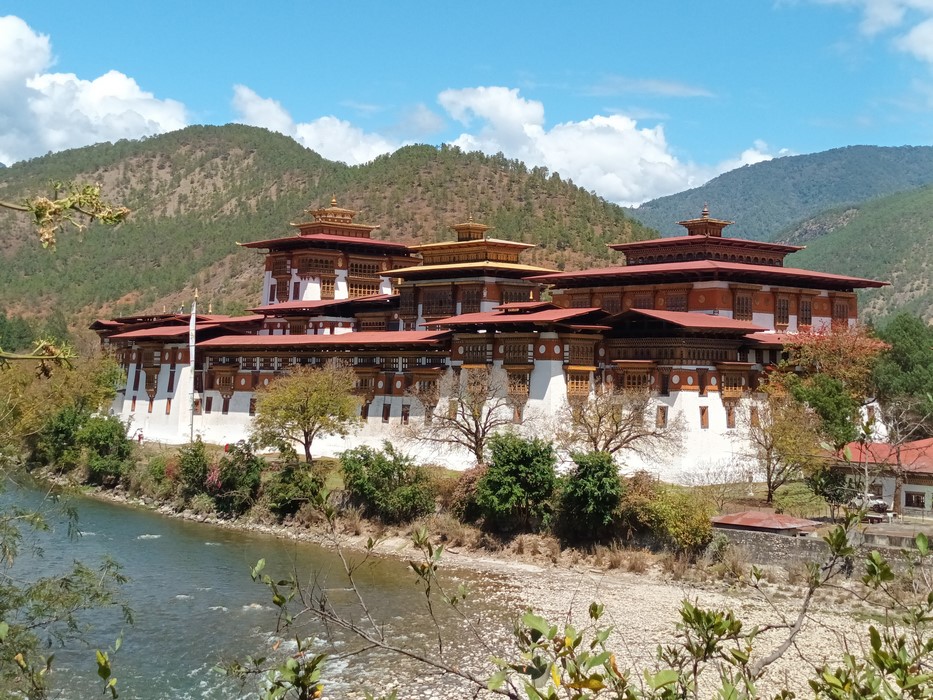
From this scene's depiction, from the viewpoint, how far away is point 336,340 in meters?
53.0

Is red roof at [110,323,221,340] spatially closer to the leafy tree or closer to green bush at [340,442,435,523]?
green bush at [340,442,435,523]

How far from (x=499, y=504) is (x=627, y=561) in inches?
213

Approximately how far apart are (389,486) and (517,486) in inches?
252

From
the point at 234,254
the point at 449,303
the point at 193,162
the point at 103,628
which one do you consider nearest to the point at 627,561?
the point at 103,628

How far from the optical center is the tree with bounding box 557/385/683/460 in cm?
4288

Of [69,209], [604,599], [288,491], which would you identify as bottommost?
[604,599]

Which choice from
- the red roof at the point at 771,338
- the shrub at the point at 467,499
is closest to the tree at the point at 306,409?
the shrub at the point at 467,499

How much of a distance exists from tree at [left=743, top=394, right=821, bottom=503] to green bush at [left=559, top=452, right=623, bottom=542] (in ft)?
20.8

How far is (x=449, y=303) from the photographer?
58.0 metres

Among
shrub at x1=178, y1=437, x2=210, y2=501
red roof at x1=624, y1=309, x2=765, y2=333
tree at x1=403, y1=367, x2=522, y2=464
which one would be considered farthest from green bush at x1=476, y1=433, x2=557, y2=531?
shrub at x1=178, y1=437, x2=210, y2=501

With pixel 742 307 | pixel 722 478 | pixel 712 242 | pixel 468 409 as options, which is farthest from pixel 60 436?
pixel 742 307

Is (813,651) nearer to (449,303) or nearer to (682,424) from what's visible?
(682,424)

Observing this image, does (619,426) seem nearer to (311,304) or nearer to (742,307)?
(742,307)

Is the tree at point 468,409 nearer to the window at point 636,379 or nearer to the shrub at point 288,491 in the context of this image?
the window at point 636,379
